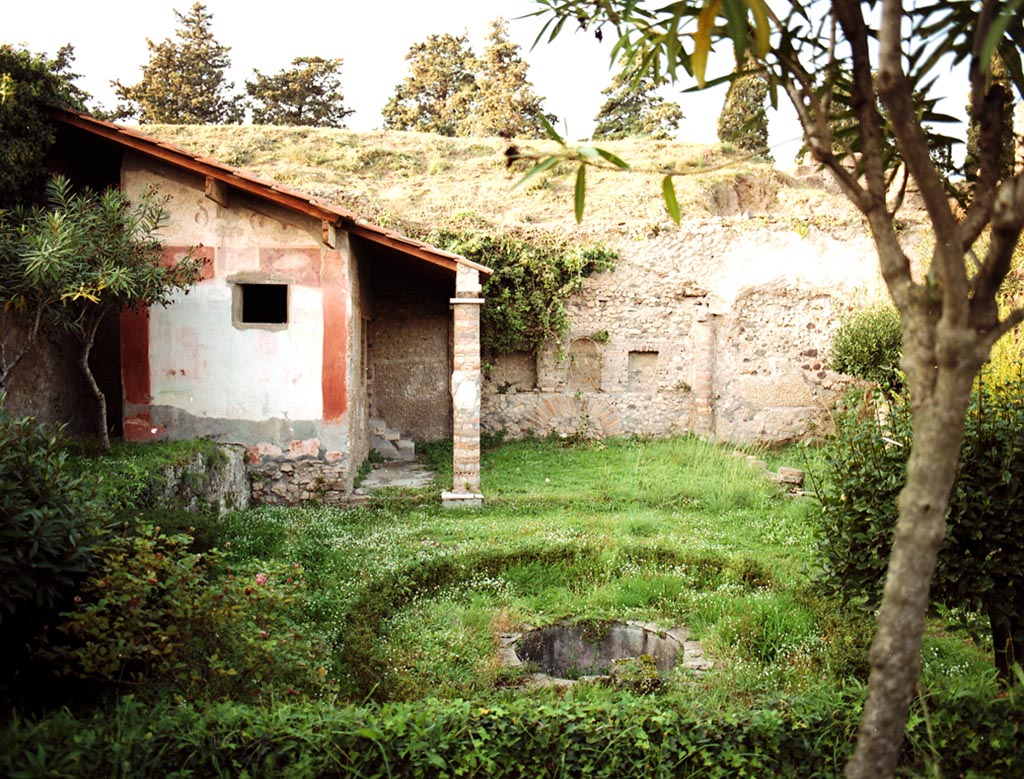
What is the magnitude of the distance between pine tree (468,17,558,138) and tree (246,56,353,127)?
654 centimetres

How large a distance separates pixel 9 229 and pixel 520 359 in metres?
8.77

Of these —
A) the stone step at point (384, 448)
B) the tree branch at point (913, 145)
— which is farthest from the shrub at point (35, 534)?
the stone step at point (384, 448)

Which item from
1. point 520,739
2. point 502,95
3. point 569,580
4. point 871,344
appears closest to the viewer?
point 520,739

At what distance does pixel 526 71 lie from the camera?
108 feet

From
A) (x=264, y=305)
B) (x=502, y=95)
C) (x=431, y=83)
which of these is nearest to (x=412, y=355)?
(x=264, y=305)

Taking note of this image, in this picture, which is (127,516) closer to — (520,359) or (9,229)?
(9,229)

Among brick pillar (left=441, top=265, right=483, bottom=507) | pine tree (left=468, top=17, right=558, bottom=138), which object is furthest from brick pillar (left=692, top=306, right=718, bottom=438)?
pine tree (left=468, top=17, right=558, bottom=138)

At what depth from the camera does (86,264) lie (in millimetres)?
7770

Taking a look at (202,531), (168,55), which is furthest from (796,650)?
(168,55)

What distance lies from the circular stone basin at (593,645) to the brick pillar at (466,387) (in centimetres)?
419

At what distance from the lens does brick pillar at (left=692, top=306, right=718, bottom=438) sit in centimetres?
1477

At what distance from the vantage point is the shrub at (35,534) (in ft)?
12.2

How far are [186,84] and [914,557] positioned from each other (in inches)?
1446

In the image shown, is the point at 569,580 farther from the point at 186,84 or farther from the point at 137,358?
the point at 186,84
